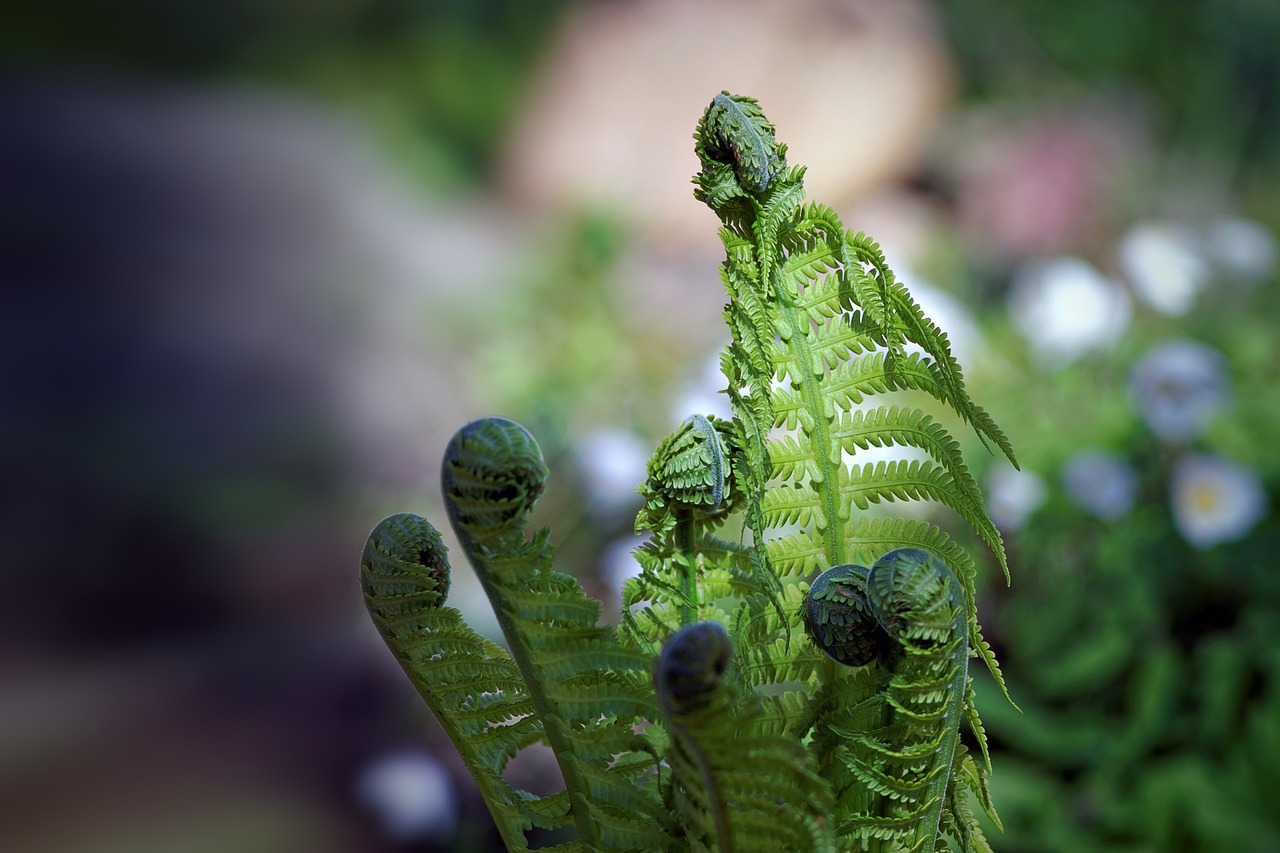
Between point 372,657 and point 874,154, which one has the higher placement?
point 874,154

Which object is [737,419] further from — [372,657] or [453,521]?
[372,657]

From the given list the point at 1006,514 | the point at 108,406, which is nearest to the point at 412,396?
the point at 108,406

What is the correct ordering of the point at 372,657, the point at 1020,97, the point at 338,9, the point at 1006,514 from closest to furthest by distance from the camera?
the point at 1006,514 < the point at 372,657 < the point at 338,9 < the point at 1020,97

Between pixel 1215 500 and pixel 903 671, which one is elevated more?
pixel 1215 500

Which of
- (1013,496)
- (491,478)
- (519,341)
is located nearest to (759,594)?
(491,478)

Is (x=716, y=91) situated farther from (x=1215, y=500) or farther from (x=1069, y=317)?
(x=1215, y=500)

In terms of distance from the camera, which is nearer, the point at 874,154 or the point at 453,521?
the point at 453,521

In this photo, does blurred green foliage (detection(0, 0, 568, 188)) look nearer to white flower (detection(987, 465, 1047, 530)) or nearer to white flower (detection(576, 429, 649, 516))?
white flower (detection(576, 429, 649, 516))
